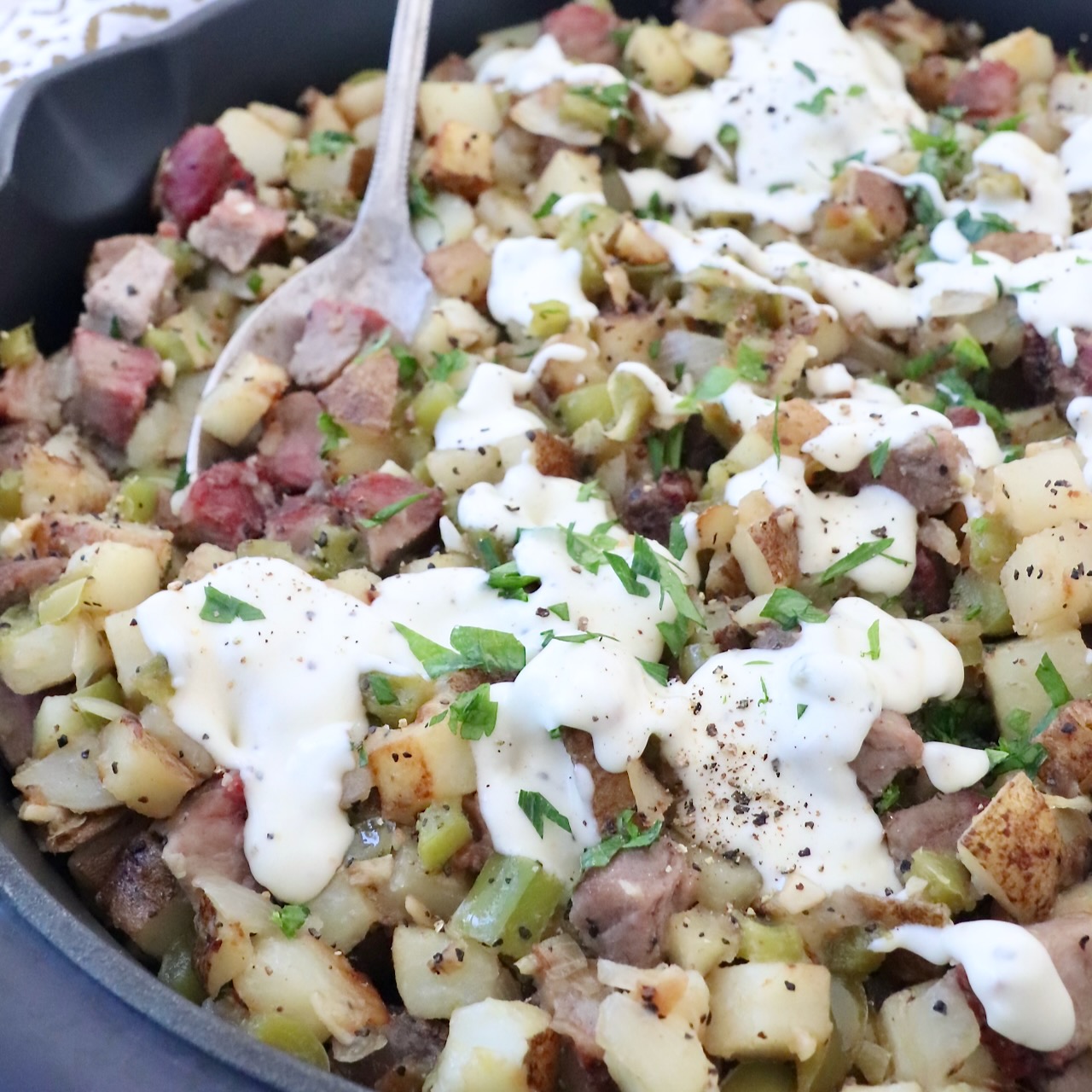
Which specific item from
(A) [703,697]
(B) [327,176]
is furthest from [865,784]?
(B) [327,176]

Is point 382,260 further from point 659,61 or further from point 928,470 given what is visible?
point 928,470

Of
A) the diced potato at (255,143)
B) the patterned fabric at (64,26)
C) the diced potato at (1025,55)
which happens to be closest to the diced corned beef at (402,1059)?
the diced potato at (255,143)

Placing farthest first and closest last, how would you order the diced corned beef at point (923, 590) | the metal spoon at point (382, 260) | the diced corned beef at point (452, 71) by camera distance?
the diced corned beef at point (452, 71) < the metal spoon at point (382, 260) < the diced corned beef at point (923, 590)

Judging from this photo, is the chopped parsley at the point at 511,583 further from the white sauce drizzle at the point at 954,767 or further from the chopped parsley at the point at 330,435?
the white sauce drizzle at the point at 954,767

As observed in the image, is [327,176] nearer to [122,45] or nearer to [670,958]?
[122,45]

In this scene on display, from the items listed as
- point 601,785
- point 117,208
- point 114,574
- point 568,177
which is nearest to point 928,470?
point 601,785

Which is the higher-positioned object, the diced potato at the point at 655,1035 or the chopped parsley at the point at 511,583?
the chopped parsley at the point at 511,583
